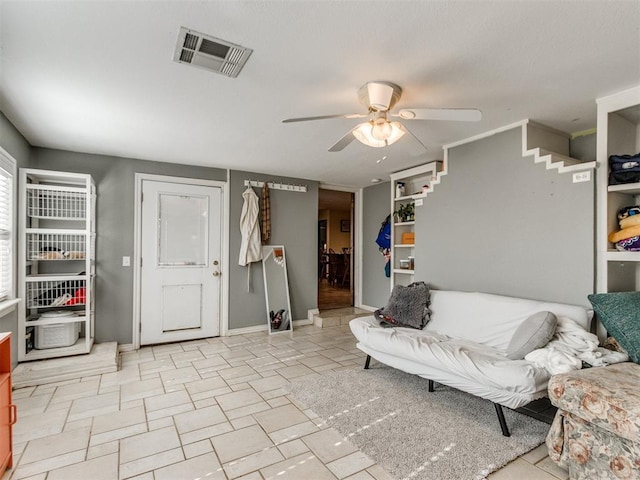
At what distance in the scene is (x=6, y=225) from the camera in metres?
2.83

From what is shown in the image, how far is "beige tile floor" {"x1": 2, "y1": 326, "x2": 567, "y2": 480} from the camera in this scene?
1.83m

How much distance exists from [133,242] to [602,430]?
4.48m

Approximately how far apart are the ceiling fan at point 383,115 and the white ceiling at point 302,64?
0.08 meters

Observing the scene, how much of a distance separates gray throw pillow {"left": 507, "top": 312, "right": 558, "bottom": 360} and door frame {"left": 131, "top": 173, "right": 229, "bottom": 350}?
3474 mm

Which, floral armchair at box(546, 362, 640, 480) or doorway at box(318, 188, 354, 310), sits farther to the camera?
doorway at box(318, 188, 354, 310)

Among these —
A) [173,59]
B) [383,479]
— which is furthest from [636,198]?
[173,59]

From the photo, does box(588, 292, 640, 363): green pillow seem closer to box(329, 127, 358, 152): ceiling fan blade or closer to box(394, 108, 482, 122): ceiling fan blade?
box(394, 108, 482, 122): ceiling fan blade

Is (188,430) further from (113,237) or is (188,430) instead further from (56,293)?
(113,237)

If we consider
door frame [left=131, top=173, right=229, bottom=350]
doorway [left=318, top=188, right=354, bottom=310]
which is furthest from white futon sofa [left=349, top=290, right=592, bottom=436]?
doorway [left=318, top=188, right=354, bottom=310]

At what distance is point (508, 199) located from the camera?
3.07 metres

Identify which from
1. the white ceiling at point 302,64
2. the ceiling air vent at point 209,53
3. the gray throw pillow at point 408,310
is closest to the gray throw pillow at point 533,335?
the gray throw pillow at point 408,310

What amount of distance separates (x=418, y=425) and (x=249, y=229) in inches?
128

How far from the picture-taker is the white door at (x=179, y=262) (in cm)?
413

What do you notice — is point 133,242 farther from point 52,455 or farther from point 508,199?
point 508,199
